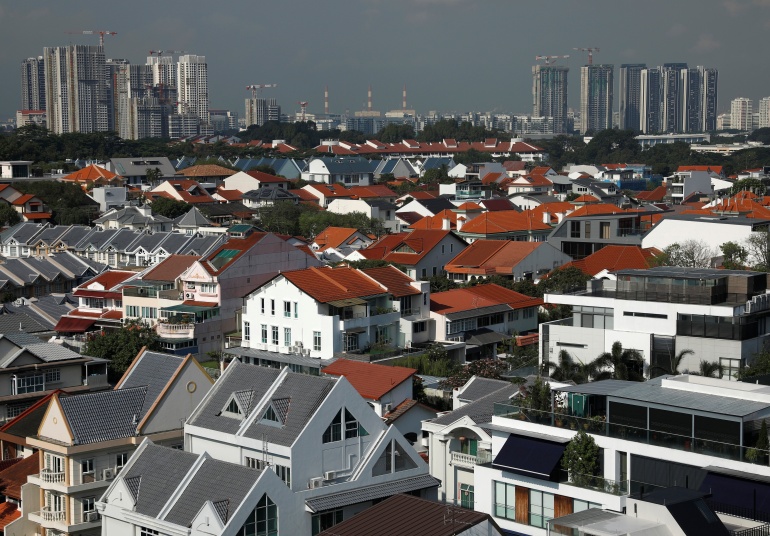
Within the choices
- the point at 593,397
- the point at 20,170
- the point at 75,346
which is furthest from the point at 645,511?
the point at 20,170

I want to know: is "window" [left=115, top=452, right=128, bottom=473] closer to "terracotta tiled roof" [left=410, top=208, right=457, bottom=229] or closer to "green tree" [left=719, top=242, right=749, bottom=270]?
"green tree" [left=719, top=242, right=749, bottom=270]

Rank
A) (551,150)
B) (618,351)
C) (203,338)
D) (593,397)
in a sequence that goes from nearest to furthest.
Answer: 1. (593,397)
2. (618,351)
3. (203,338)
4. (551,150)

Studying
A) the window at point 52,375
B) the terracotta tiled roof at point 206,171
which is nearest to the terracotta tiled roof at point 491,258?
the window at point 52,375

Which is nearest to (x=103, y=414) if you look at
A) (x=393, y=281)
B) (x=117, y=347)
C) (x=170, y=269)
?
(x=117, y=347)

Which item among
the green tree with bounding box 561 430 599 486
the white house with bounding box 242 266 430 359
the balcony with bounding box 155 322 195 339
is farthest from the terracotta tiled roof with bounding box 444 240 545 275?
the green tree with bounding box 561 430 599 486

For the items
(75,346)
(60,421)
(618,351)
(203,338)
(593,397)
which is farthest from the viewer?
(203,338)

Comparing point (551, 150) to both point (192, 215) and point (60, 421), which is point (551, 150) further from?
point (60, 421)
